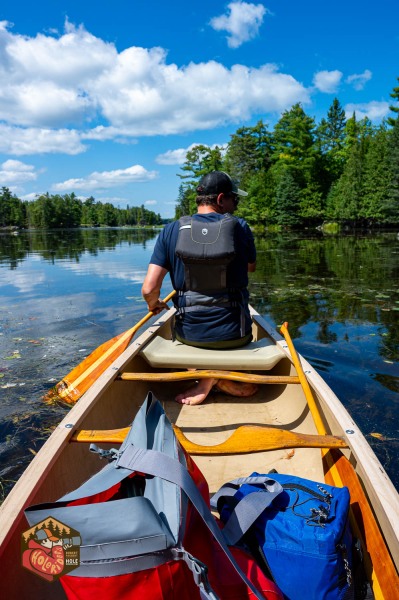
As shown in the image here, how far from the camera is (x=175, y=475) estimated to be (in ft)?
4.42

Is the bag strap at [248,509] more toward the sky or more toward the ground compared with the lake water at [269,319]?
more toward the sky

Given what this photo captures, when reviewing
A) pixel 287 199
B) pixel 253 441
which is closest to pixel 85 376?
pixel 253 441

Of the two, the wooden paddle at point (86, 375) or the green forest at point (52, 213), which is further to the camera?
the green forest at point (52, 213)

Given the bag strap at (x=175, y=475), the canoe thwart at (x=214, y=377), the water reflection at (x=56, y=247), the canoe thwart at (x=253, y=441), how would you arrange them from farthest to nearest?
the water reflection at (x=56, y=247)
the canoe thwart at (x=214, y=377)
the canoe thwart at (x=253, y=441)
the bag strap at (x=175, y=475)

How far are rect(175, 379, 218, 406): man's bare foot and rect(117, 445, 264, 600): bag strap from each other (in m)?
2.34

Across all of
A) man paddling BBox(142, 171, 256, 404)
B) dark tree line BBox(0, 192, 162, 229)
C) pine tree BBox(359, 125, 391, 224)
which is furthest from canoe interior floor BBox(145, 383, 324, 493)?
dark tree line BBox(0, 192, 162, 229)

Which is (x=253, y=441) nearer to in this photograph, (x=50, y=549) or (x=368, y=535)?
(x=368, y=535)

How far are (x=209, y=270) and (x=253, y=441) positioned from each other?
1650 mm

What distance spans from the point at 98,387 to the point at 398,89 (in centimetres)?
4627

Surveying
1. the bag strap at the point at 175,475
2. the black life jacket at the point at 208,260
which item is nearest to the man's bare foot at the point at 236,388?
the black life jacket at the point at 208,260

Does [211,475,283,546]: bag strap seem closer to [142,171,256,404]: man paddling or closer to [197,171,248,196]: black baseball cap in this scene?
A: [142,171,256,404]: man paddling

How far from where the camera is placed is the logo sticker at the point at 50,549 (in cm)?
105

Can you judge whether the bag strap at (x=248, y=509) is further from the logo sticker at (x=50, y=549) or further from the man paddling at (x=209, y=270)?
the man paddling at (x=209, y=270)

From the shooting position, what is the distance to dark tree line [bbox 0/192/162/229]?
389ft
